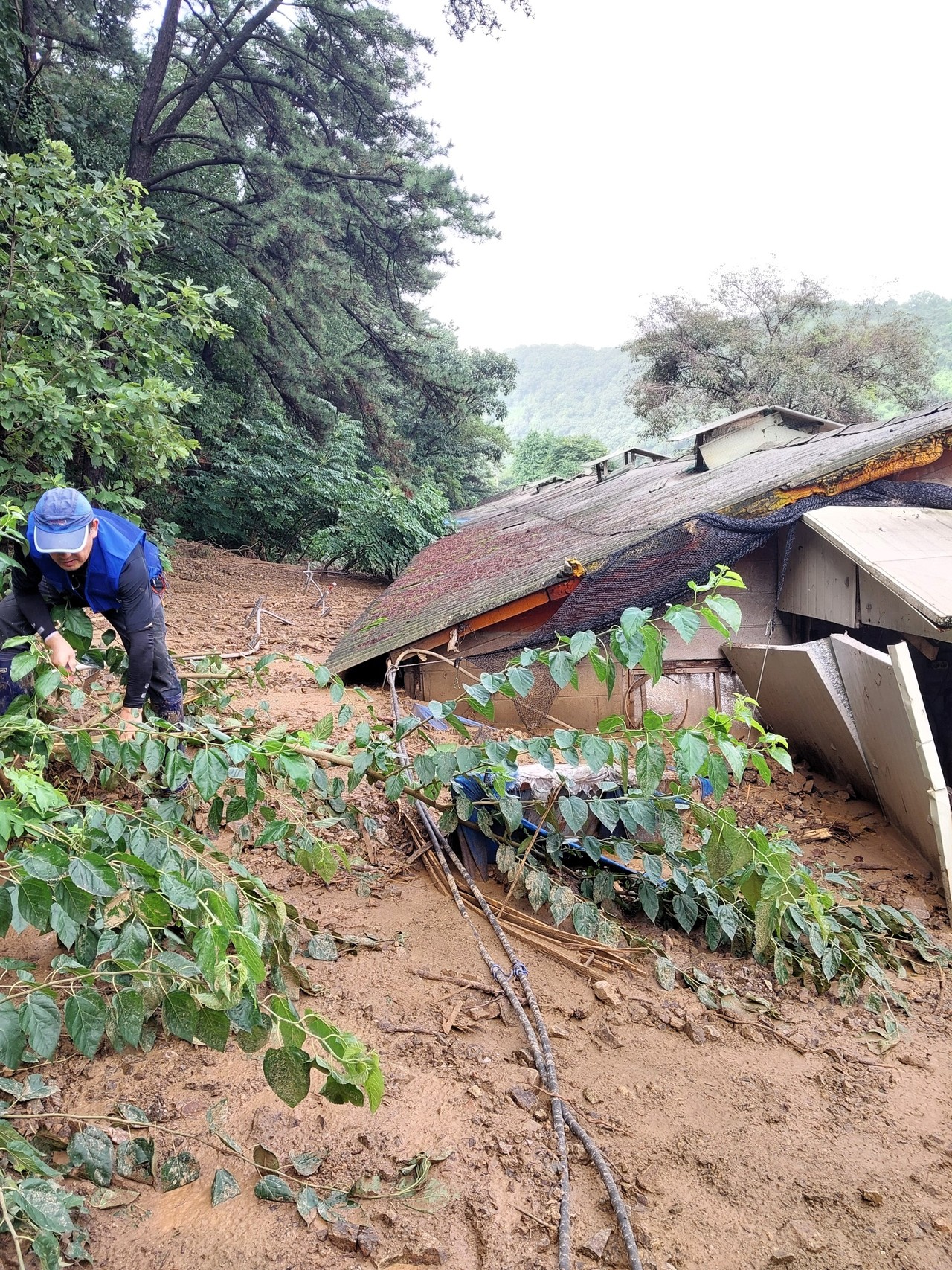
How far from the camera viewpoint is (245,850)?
136 inches

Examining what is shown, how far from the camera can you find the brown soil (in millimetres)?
1832

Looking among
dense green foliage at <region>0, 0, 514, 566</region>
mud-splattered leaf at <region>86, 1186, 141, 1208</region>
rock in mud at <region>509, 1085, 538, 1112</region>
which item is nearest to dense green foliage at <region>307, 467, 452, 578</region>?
dense green foliage at <region>0, 0, 514, 566</region>

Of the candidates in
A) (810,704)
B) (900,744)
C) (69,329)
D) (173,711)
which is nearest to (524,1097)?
(173,711)

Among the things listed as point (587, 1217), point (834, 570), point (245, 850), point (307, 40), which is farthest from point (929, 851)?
point (307, 40)

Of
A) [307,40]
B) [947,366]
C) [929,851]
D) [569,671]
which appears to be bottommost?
[929,851]

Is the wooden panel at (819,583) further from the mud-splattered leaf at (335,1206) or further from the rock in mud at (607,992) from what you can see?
the mud-splattered leaf at (335,1206)

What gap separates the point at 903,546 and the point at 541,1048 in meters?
4.15

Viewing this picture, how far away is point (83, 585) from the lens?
3.42 m

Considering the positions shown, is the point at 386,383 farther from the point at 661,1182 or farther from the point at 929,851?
the point at 661,1182

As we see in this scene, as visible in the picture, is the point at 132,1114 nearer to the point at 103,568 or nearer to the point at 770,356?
the point at 103,568

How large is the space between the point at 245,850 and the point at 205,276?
12766mm

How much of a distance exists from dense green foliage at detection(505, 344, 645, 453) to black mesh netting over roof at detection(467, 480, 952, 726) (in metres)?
64.8

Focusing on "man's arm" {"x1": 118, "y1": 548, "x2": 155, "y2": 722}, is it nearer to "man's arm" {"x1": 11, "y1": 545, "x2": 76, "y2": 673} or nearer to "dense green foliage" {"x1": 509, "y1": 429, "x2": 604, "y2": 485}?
"man's arm" {"x1": 11, "y1": 545, "x2": 76, "y2": 673}

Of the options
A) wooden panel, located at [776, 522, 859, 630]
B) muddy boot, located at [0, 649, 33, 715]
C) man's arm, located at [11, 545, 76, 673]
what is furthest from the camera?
wooden panel, located at [776, 522, 859, 630]
